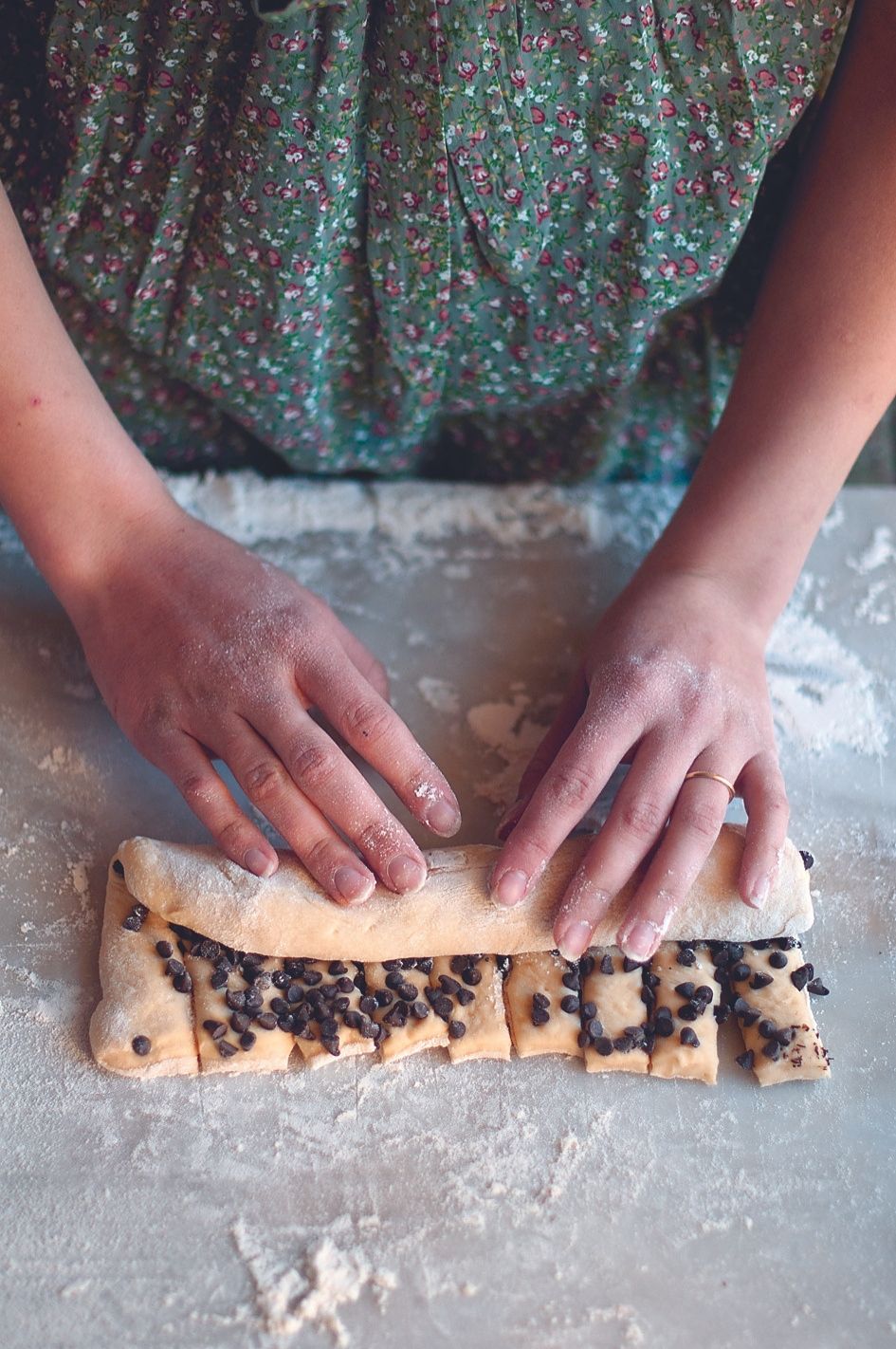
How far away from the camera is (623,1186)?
4.59ft

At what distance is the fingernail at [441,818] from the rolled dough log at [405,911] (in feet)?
0.23

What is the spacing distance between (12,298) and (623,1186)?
151cm

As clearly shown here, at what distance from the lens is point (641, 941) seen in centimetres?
145

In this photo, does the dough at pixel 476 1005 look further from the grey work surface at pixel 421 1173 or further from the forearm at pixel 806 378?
the forearm at pixel 806 378

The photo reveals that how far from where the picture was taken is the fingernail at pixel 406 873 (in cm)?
148

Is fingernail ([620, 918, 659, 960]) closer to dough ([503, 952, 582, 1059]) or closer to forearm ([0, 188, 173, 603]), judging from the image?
dough ([503, 952, 582, 1059])

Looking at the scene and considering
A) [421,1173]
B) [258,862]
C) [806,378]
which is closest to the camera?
[421,1173]

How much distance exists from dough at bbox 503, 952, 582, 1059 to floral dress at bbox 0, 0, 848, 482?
1028 millimetres

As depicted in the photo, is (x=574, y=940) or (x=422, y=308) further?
(x=422, y=308)

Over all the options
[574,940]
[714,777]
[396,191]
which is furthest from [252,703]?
[396,191]

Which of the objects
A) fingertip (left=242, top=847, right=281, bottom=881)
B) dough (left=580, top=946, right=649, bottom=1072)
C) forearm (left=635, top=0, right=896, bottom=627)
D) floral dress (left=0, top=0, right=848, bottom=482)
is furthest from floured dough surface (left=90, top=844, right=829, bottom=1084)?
floral dress (left=0, top=0, right=848, bottom=482)

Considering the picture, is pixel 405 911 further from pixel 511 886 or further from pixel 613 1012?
pixel 613 1012

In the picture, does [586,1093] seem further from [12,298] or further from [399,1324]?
[12,298]

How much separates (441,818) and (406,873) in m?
0.09
